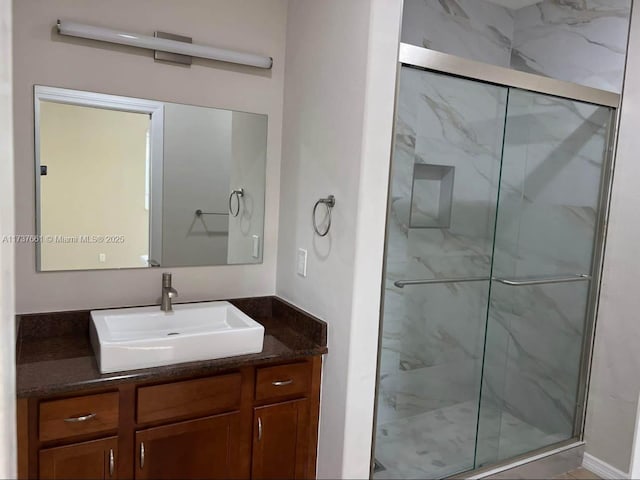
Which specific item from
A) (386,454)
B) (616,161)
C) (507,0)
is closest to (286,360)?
(386,454)

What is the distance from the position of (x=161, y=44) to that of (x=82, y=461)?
1663 millimetres

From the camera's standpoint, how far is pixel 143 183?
7.20 ft

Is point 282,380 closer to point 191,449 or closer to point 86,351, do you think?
point 191,449

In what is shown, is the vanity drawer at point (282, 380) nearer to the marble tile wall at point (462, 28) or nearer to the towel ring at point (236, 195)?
the towel ring at point (236, 195)

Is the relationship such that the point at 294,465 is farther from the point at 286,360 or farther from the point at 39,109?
the point at 39,109

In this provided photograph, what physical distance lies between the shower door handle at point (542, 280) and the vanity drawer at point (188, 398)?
1.39 metres

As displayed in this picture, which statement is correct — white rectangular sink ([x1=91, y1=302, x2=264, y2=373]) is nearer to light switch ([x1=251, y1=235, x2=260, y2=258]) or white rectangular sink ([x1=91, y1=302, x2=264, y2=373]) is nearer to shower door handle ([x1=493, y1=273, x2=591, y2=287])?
light switch ([x1=251, y1=235, x2=260, y2=258])

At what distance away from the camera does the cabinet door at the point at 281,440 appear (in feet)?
6.72

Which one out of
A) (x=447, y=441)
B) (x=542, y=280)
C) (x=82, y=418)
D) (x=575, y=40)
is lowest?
(x=447, y=441)

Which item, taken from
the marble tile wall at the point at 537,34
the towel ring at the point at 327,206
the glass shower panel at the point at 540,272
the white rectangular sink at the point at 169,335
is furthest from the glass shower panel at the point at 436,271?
the marble tile wall at the point at 537,34

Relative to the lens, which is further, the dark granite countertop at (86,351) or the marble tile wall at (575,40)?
the marble tile wall at (575,40)

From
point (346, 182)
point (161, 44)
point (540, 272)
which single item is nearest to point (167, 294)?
point (346, 182)

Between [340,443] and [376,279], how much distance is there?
2.29 ft

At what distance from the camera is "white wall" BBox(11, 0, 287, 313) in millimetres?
1967
